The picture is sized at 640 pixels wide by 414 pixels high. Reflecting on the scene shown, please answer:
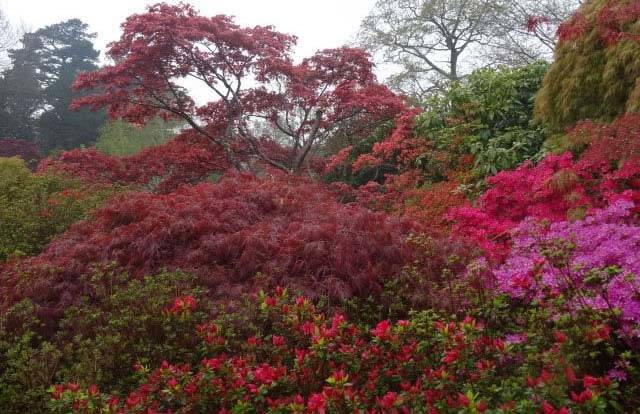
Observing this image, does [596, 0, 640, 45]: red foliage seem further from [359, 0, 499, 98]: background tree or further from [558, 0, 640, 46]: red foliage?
[359, 0, 499, 98]: background tree

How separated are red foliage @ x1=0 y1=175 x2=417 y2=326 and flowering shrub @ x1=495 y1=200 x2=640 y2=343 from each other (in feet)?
3.25

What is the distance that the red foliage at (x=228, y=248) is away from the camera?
348 cm

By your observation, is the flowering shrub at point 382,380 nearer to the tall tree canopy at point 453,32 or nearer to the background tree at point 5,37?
the tall tree canopy at point 453,32

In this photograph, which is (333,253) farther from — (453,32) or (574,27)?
(453,32)

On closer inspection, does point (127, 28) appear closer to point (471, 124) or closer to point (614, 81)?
point (471, 124)

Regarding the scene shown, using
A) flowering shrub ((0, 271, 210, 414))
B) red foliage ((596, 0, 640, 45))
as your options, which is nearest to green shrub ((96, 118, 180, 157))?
flowering shrub ((0, 271, 210, 414))

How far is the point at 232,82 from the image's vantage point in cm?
838

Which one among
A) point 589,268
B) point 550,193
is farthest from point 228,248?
point 550,193

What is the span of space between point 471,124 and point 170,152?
15.3 ft

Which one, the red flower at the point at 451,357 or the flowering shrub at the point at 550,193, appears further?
the flowering shrub at the point at 550,193

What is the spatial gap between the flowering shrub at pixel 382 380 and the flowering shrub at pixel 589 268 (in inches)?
10.4

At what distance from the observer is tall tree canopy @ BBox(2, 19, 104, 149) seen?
60.2 ft

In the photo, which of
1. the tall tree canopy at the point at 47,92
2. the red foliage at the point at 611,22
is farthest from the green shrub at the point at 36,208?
the tall tree canopy at the point at 47,92

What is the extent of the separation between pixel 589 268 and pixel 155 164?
22.1 ft
